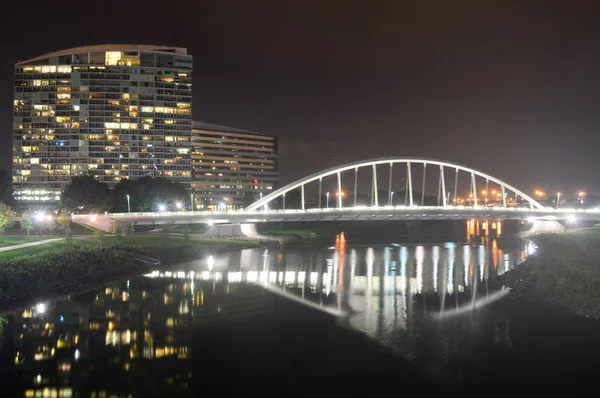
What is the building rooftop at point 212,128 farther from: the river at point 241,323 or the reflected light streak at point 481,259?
the river at point 241,323

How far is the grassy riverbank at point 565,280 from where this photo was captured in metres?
25.7

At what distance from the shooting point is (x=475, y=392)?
50.6 ft

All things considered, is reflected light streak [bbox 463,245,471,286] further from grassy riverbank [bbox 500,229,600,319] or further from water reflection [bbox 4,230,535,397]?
grassy riverbank [bbox 500,229,600,319]

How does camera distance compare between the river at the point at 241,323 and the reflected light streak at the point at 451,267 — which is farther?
the reflected light streak at the point at 451,267

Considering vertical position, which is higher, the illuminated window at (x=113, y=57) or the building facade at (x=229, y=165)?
the illuminated window at (x=113, y=57)

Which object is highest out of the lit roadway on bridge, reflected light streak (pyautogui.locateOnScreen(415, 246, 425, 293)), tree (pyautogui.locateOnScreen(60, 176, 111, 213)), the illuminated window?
the illuminated window

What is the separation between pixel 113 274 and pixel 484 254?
40819 mm

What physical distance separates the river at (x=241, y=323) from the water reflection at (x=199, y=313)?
6 cm

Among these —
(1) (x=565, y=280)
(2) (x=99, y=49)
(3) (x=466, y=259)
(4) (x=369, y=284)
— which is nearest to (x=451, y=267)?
(3) (x=466, y=259)

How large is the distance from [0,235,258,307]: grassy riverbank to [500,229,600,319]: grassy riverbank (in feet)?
96.0

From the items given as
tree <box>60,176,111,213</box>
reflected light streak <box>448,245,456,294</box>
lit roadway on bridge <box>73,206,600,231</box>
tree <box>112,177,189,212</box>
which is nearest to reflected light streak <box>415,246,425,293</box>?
reflected light streak <box>448,245,456,294</box>

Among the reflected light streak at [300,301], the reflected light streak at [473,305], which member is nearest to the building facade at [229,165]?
the reflected light streak at [300,301]

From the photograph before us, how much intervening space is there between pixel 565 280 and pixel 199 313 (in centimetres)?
2124

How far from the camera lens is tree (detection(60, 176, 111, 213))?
9356 centimetres
